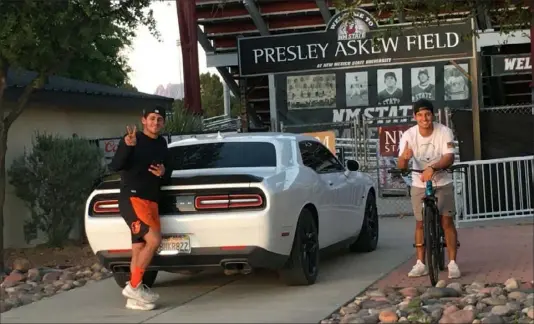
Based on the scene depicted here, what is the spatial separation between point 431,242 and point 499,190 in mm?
4624

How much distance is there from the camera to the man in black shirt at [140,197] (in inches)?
293

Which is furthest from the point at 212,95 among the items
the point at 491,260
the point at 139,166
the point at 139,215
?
the point at 139,215

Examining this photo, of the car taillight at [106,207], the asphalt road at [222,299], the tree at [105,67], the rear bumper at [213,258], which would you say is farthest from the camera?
the tree at [105,67]

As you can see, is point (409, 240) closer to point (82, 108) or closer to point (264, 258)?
point (264, 258)

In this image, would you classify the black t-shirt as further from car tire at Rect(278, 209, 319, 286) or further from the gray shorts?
the gray shorts

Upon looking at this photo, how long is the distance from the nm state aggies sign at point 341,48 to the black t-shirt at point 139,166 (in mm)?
11641

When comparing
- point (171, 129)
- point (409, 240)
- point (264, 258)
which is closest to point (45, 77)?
point (264, 258)

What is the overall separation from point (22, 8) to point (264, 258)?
4153 millimetres

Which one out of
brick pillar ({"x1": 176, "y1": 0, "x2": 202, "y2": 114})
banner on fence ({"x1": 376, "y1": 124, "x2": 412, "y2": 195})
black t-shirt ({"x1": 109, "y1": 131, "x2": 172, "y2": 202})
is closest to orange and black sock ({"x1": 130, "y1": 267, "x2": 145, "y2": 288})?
black t-shirt ({"x1": 109, "y1": 131, "x2": 172, "y2": 202})

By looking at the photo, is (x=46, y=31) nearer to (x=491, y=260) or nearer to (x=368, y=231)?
(x=368, y=231)

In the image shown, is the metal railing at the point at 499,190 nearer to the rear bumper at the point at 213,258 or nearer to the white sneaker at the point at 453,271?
the white sneaker at the point at 453,271

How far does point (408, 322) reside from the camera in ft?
22.0

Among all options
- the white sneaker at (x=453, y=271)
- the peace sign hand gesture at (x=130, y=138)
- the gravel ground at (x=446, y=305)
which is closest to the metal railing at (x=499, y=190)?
the white sneaker at (x=453, y=271)

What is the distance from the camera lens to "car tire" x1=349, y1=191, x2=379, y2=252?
10.8 meters
